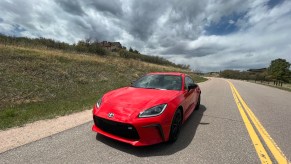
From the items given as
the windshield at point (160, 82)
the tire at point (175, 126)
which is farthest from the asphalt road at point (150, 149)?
the windshield at point (160, 82)

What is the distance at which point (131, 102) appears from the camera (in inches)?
151

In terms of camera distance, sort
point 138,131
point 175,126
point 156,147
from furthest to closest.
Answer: point 175,126, point 156,147, point 138,131

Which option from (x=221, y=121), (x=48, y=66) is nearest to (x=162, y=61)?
(x=48, y=66)

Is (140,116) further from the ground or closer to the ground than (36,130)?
further from the ground

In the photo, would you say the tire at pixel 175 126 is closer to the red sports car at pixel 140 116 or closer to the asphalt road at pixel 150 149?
the red sports car at pixel 140 116

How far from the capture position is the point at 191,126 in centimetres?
516

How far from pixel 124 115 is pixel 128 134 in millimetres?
332

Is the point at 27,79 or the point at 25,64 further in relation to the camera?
the point at 25,64

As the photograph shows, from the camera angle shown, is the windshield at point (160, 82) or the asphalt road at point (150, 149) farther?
the windshield at point (160, 82)

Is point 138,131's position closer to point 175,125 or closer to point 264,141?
point 175,125

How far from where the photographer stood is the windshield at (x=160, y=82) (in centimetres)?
499

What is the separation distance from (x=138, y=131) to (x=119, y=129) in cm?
35

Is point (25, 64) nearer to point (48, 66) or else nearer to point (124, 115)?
point (48, 66)

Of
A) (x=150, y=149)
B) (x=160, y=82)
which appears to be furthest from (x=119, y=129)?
(x=160, y=82)
